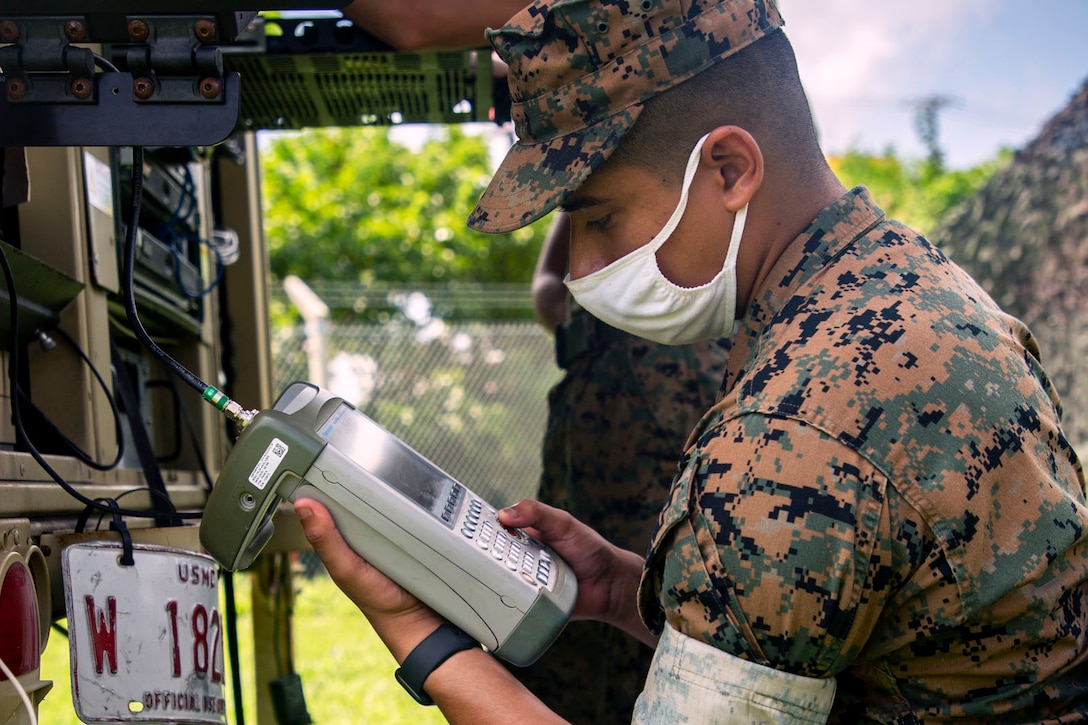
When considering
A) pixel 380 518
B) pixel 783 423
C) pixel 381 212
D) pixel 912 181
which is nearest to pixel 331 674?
pixel 380 518

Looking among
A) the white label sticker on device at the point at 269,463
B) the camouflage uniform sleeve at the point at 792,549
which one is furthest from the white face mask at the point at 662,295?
the white label sticker on device at the point at 269,463

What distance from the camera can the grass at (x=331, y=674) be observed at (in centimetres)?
436

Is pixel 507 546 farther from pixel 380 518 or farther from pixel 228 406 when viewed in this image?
pixel 228 406

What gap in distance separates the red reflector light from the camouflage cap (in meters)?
0.71

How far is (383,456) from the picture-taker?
141 centimetres

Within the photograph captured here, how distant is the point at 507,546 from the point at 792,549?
1.52 ft

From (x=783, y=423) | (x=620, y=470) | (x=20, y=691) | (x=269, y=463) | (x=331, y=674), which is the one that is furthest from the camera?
(x=331, y=674)

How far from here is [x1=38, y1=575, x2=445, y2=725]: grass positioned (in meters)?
4.36

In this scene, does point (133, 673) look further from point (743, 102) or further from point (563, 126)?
point (743, 102)

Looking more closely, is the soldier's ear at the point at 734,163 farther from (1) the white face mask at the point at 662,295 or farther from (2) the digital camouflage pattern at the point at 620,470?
(2) the digital camouflage pattern at the point at 620,470

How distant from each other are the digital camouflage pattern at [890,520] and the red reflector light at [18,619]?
690 mm

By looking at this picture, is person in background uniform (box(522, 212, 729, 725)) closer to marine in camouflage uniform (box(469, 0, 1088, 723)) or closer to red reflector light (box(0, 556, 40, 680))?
marine in camouflage uniform (box(469, 0, 1088, 723))

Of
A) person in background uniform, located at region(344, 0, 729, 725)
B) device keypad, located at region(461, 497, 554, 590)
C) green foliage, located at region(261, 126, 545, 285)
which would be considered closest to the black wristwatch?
device keypad, located at region(461, 497, 554, 590)

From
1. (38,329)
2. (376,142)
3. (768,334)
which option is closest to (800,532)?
(768,334)
